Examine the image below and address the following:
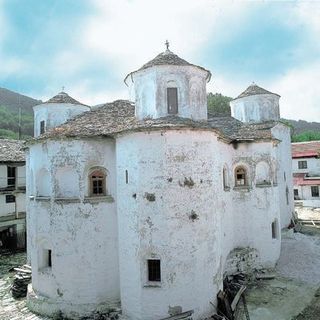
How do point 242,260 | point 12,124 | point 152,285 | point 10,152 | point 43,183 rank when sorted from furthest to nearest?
point 12,124 → point 10,152 → point 242,260 → point 43,183 → point 152,285

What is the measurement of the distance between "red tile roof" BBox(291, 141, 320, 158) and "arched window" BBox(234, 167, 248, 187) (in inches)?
1032

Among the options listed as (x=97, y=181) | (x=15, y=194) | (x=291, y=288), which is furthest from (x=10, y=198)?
(x=291, y=288)

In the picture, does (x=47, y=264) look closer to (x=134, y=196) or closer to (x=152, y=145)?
(x=134, y=196)

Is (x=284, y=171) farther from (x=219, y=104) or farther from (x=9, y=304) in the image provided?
(x=9, y=304)

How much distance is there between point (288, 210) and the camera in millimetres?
27578

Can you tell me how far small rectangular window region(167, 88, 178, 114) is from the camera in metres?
15.3

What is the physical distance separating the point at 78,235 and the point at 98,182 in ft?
8.48

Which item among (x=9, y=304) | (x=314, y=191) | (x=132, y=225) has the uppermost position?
(x=132, y=225)

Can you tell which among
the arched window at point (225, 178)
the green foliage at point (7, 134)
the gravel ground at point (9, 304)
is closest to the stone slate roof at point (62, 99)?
the arched window at point (225, 178)

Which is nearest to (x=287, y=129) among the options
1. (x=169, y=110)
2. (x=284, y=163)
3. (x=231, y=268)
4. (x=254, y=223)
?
(x=284, y=163)

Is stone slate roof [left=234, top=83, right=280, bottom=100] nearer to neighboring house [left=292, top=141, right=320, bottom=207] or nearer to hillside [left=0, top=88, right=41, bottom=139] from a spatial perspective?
neighboring house [left=292, top=141, right=320, bottom=207]

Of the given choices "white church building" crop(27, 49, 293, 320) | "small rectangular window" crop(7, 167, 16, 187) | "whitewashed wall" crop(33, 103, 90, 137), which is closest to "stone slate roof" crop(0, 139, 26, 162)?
"small rectangular window" crop(7, 167, 16, 187)

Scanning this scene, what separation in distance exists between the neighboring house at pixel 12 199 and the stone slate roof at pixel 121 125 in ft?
48.3

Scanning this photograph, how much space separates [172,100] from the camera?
50.2 feet
